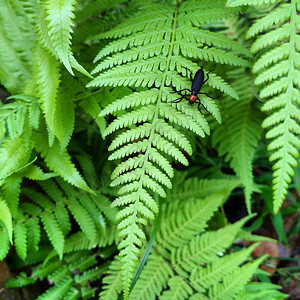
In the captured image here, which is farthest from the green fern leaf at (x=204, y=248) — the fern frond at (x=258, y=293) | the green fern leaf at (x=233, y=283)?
the fern frond at (x=258, y=293)

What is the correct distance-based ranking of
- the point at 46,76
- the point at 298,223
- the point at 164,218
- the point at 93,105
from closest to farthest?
the point at 46,76, the point at 93,105, the point at 164,218, the point at 298,223

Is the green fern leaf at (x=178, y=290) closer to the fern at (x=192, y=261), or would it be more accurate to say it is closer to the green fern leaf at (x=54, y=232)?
the fern at (x=192, y=261)

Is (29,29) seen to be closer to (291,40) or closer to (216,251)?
(291,40)

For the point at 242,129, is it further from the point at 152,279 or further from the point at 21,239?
the point at 21,239

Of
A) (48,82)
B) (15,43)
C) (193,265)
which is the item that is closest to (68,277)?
(193,265)

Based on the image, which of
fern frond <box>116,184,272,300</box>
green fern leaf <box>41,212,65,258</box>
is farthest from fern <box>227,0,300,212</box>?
green fern leaf <box>41,212,65,258</box>

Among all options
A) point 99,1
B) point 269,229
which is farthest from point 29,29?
point 269,229

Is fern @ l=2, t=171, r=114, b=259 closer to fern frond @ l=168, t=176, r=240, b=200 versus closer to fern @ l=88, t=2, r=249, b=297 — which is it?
fern @ l=88, t=2, r=249, b=297
